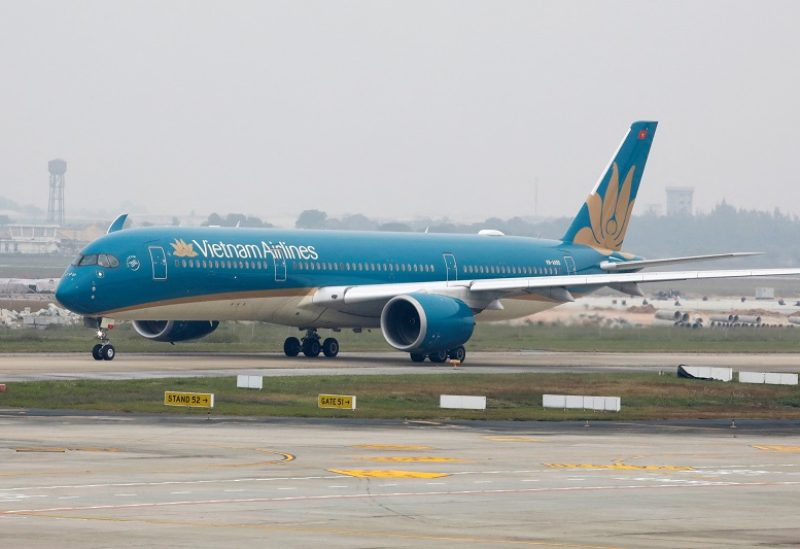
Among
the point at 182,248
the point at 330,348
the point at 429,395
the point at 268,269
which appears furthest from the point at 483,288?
the point at 429,395

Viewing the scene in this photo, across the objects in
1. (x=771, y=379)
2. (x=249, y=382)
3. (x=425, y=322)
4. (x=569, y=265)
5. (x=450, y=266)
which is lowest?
(x=249, y=382)

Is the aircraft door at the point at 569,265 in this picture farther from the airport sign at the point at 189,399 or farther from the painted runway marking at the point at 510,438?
the painted runway marking at the point at 510,438

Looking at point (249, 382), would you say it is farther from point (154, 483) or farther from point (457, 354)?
point (154, 483)

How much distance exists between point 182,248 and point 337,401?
1816 cm

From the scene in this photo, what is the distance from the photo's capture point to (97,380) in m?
42.6

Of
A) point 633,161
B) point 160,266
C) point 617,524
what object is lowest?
point 617,524

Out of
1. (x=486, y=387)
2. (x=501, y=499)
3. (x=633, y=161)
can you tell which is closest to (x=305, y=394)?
(x=486, y=387)

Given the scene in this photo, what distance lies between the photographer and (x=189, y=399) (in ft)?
123

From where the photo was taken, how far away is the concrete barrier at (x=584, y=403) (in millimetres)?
39500

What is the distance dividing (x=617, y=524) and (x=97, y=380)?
25400mm

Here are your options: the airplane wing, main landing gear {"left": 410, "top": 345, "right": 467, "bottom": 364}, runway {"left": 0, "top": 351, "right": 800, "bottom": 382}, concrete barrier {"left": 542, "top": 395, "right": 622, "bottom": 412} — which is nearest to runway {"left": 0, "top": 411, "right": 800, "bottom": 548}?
concrete barrier {"left": 542, "top": 395, "right": 622, "bottom": 412}

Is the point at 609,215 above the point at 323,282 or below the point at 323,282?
above

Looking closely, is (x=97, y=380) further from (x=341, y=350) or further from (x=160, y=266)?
(x=341, y=350)

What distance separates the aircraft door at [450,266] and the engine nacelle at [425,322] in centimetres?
534
